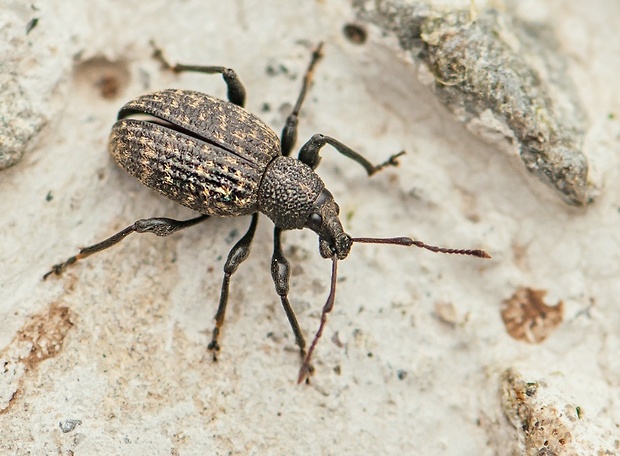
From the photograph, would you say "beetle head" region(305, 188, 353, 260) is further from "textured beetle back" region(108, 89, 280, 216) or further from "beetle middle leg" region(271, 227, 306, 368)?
"textured beetle back" region(108, 89, 280, 216)

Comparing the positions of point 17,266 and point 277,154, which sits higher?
point 277,154

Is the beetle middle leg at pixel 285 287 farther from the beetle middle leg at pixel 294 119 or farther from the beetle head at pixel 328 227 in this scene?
the beetle middle leg at pixel 294 119

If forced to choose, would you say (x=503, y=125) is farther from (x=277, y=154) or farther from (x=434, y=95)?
(x=277, y=154)

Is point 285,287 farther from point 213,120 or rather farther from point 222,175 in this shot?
point 213,120

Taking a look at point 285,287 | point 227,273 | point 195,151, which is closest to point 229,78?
point 195,151

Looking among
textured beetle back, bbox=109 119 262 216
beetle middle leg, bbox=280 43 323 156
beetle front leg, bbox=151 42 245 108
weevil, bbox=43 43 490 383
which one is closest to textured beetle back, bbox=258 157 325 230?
weevil, bbox=43 43 490 383

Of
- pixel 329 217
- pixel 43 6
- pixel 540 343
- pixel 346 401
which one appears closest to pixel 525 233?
pixel 540 343

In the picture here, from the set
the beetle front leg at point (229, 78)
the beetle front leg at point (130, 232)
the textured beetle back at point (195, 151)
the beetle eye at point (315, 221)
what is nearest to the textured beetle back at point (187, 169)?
the textured beetle back at point (195, 151)
